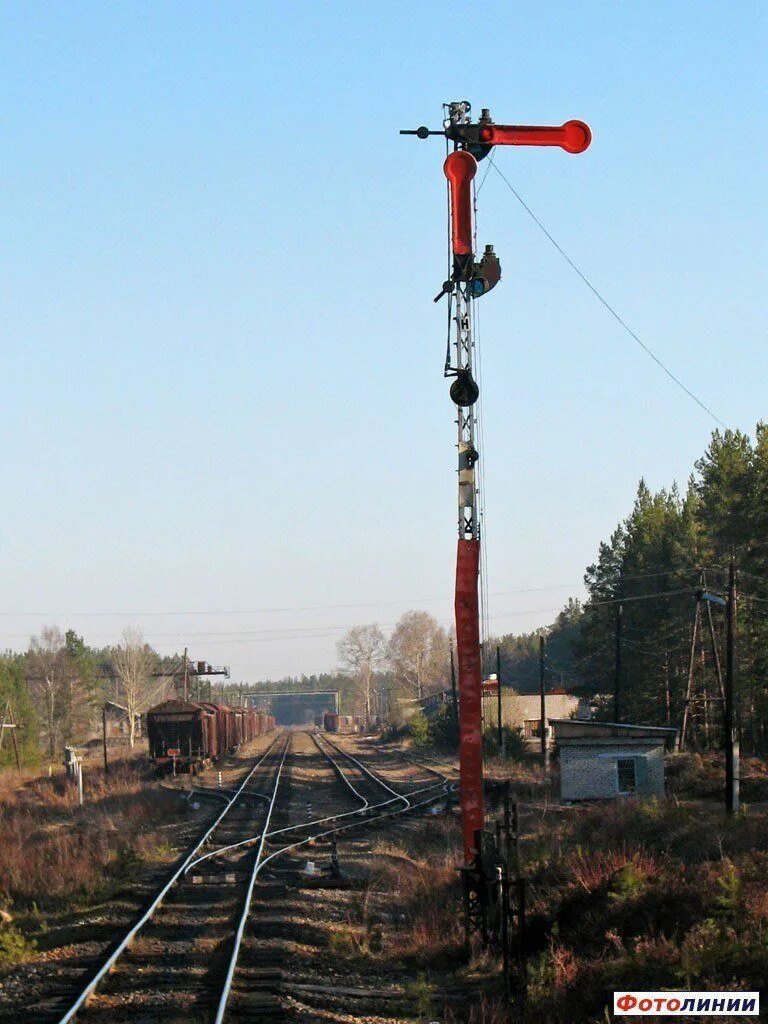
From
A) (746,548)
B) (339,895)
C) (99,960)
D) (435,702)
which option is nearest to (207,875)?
(339,895)

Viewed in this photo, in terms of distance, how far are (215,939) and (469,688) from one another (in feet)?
14.8

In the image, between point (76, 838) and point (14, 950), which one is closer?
point (14, 950)

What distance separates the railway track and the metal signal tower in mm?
3242

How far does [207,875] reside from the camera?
19422 millimetres

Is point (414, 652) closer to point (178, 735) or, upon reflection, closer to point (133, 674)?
point (133, 674)

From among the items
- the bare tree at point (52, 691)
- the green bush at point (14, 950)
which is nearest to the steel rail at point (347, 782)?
the green bush at point (14, 950)

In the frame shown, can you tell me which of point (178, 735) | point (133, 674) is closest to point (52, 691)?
point (133, 674)

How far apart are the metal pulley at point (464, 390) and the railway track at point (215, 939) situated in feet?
23.8

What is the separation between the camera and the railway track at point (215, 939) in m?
11.0

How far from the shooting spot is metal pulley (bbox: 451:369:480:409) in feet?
49.1

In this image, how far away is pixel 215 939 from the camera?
14.1 metres

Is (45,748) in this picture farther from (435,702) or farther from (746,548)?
(746,548)

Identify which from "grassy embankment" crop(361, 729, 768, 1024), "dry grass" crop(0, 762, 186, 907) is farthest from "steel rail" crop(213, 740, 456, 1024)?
"dry grass" crop(0, 762, 186, 907)

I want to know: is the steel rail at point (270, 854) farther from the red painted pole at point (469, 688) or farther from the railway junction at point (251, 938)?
the red painted pole at point (469, 688)
